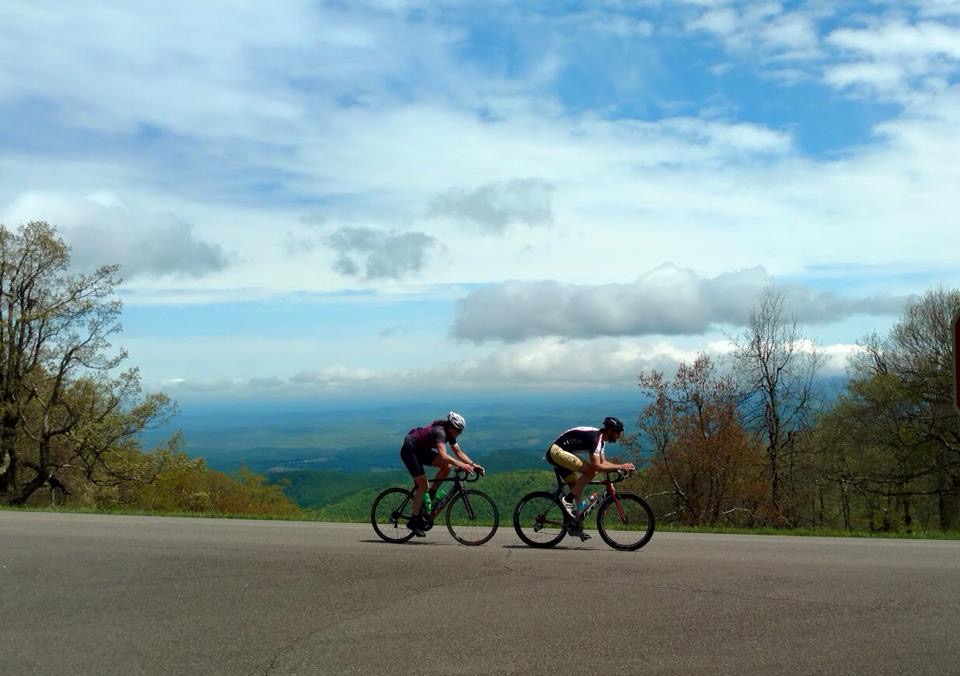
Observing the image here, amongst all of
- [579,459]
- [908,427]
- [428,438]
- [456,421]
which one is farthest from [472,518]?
[908,427]

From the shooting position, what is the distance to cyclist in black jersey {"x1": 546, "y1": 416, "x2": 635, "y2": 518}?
453 inches

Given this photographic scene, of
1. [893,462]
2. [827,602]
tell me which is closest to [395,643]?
[827,602]

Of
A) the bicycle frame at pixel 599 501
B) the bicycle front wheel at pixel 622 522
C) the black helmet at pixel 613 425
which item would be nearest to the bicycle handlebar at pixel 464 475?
the bicycle frame at pixel 599 501

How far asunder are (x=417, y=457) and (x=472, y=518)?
117 centimetres

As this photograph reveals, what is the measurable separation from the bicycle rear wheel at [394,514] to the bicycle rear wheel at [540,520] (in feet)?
5.45

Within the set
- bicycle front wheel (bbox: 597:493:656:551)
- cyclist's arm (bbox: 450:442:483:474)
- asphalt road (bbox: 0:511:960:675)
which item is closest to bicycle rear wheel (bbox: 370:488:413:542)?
asphalt road (bbox: 0:511:960:675)

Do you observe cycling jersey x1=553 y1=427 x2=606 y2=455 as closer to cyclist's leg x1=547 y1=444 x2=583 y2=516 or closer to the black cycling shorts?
cyclist's leg x1=547 y1=444 x2=583 y2=516

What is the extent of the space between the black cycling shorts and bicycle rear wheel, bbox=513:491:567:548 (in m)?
1.39

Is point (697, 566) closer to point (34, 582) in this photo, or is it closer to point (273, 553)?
point (273, 553)

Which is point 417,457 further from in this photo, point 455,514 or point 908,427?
point 908,427

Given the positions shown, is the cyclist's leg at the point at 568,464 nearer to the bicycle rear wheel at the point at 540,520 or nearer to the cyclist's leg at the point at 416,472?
the bicycle rear wheel at the point at 540,520

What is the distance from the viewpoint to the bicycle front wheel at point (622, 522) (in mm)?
11734

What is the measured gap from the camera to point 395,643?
7.19 m

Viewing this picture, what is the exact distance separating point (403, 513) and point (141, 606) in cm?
460
